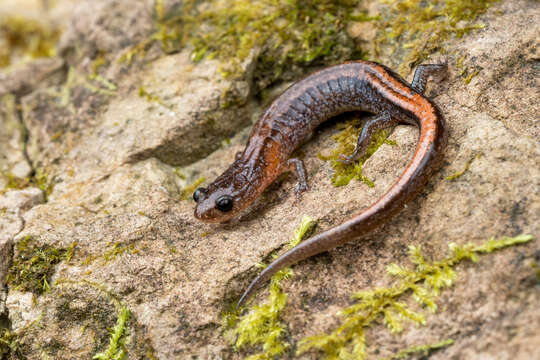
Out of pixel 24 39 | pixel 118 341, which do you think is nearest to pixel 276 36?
pixel 118 341

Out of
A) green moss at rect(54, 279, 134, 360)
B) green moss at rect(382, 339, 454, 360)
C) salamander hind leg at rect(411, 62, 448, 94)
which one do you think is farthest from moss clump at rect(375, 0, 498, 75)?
green moss at rect(54, 279, 134, 360)

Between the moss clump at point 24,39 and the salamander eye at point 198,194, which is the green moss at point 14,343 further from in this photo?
the moss clump at point 24,39

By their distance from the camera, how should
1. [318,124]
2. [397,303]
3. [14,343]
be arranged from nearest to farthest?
[397,303]
[14,343]
[318,124]

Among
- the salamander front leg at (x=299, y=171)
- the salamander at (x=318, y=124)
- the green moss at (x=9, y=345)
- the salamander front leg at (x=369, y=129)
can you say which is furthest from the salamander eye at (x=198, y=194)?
the green moss at (x=9, y=345)

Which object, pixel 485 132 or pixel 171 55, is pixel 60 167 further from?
pixel 485 132

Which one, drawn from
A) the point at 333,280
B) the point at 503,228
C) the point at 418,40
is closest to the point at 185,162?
the point at 333,280

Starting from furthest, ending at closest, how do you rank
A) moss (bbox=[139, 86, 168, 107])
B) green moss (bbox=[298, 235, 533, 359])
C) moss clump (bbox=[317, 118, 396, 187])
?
moss (bbox=[139, 86, 168, 107]) → moss clump (bbox=[317, 118, 396, 187]) → green moss (bbox=[298, 235, 533, 359])

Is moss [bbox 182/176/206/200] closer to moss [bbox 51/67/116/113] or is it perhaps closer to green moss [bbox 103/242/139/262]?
green moss [bbox 103/242/139/262]

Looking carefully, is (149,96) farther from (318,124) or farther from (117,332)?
(117,332)
